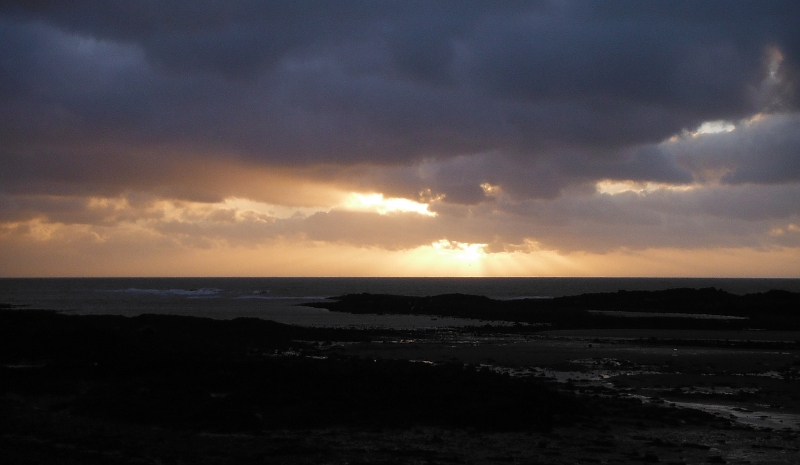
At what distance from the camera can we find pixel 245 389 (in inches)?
855

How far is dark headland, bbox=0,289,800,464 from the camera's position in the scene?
1448 centimetres

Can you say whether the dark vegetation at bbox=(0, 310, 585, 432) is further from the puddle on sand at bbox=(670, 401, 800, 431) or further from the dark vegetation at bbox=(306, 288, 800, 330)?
the dark vegetation at bbox=(306, 288, 800, 330)

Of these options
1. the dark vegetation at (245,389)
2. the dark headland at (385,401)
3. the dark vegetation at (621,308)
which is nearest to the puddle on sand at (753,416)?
the dark headland at (385,401)

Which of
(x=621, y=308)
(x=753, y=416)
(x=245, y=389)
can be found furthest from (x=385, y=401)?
(x=621, y=308)

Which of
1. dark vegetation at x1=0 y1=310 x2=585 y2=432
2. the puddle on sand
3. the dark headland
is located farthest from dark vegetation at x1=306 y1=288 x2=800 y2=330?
dark vegetation at x1=0 y1=310 x2=585 y2=432

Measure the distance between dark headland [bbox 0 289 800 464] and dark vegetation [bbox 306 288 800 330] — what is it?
54.7ft

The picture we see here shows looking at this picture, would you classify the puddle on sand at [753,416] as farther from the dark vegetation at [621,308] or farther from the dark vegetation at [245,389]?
the dark vegetation at [621,308]

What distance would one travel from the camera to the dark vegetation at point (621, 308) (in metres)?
56.2

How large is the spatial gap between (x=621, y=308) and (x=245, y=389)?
228ft

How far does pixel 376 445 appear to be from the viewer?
49.5 ft

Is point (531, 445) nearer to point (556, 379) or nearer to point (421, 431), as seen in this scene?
point (421, 431)

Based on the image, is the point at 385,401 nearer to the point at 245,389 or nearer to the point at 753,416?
the point at 245,389

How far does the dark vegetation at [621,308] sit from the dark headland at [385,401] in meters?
16.7

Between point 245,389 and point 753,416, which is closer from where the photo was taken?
point 753,416
